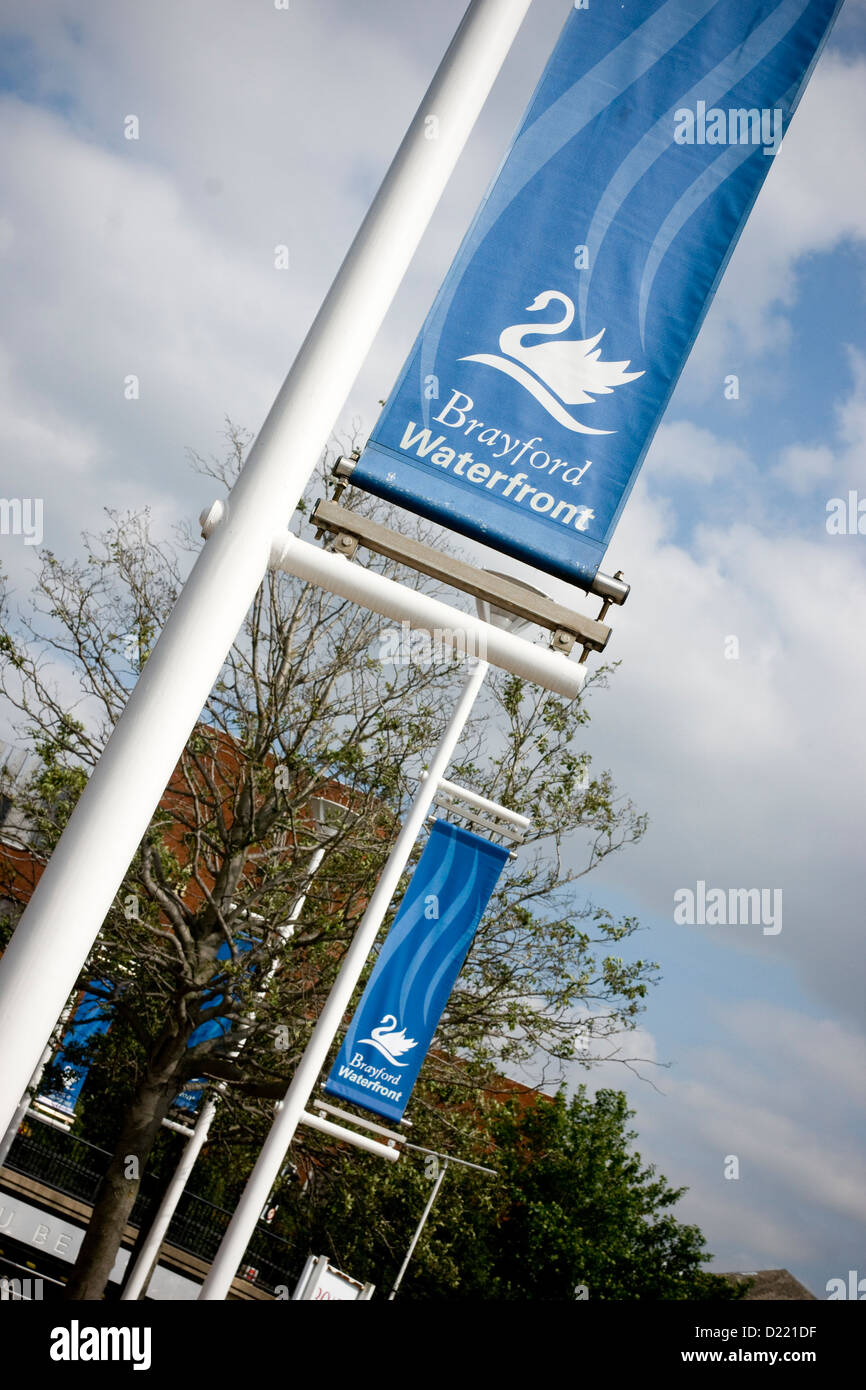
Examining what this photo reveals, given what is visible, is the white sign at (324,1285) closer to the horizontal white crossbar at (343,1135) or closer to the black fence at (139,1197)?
the horizontal white crossbar at (343,1135)

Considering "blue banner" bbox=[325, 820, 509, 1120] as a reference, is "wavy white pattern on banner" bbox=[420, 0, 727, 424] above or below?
above

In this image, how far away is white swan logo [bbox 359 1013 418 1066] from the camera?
29.3ft

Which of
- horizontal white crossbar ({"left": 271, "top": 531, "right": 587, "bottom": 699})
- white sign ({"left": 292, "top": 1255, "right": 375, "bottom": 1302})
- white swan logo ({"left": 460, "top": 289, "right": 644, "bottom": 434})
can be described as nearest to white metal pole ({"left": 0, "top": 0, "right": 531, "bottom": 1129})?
horizontal white crossbar ({"left": 271, "top": 531, "right": 587, "bottom": 699})

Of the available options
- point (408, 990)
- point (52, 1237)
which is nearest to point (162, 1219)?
point (52, 1237)

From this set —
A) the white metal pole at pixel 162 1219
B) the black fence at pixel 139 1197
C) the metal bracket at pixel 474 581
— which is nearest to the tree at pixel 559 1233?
the black fence at pixel 139 1197

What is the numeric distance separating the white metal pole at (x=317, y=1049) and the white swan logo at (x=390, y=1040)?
0.53 m

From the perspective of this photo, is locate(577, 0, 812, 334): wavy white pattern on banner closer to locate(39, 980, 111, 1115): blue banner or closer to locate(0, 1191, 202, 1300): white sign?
locate(39, 980, 111, 1115): blue banner

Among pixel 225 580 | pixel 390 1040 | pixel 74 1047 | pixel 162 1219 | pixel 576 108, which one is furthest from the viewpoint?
pixel 74 1047

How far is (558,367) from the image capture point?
13.3 ft

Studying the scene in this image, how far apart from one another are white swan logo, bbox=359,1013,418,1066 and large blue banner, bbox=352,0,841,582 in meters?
5.84

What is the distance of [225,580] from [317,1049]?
674cm

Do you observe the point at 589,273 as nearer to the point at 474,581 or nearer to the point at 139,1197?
the point at 474,581
